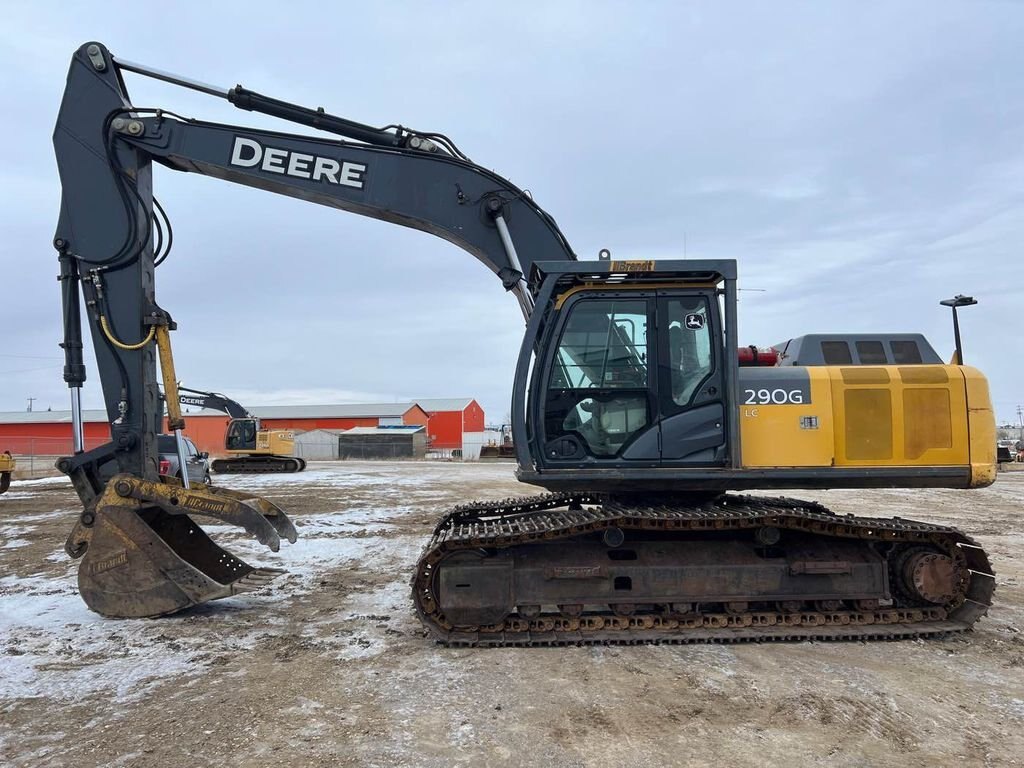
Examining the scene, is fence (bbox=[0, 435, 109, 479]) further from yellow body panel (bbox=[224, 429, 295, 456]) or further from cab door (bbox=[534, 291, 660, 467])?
cab door (bbox=[534, 291, 660, 467])

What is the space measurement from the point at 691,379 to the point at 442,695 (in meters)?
3.08

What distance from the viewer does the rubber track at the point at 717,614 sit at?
5.48 m

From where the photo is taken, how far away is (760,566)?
18.7ft

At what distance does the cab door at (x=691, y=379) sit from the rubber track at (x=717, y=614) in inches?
20.4

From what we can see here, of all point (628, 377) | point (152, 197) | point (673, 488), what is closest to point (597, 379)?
point (628, 377)

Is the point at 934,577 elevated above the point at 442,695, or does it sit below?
above

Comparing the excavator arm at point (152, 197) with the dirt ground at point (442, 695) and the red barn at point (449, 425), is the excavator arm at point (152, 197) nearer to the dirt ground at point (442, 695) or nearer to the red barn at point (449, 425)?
the dirt ground at point (442, 695)

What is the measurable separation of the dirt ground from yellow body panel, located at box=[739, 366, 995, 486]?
1.42 m

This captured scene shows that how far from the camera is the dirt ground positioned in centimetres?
372

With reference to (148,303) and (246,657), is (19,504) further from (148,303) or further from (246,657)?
(246,657)

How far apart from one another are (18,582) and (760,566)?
7555mm

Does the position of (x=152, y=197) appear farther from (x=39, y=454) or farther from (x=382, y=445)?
(x=382, y=445)

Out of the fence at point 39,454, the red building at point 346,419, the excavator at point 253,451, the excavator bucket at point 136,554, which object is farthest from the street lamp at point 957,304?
the red building at point 346,419

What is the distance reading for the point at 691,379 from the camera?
5.86 metres
